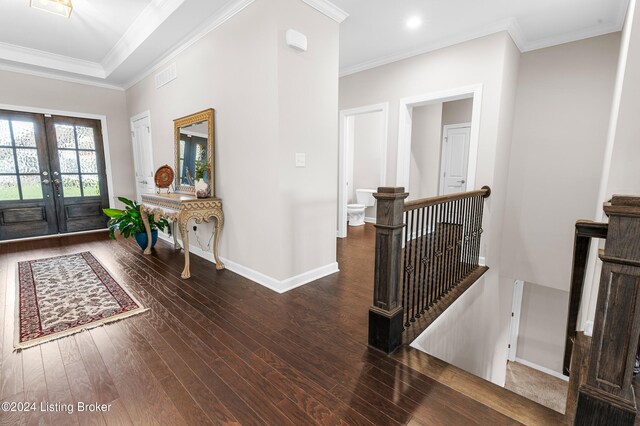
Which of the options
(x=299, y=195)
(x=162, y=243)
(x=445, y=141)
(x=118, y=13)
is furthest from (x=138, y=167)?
(x=445, y=141)

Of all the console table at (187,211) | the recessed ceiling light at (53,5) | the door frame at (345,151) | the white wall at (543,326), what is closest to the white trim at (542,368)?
the white wall at (543,326)

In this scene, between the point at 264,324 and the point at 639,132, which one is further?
the point at 264,324

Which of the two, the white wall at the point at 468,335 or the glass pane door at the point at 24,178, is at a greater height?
the glass pane door at the point at 24,178

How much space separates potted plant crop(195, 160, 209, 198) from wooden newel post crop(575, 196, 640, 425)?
10.9ft

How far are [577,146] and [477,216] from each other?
159 cm

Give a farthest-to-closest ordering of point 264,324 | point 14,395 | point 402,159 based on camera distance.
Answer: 1. point 402,159
2. point 264,324
3. point 14,395

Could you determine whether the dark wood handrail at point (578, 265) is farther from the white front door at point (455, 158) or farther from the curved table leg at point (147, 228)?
the curved table leg at point (147, 228)

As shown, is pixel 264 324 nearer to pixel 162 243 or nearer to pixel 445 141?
pixel 162 243

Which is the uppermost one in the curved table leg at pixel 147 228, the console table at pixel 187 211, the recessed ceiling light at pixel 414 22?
the recessed ceiling light at pixel 414 22

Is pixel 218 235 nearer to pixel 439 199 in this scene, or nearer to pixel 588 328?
pixel 439 199

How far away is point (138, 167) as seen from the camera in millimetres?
5590

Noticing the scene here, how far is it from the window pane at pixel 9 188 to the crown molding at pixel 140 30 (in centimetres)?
234

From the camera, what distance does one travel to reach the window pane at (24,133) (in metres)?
4.62

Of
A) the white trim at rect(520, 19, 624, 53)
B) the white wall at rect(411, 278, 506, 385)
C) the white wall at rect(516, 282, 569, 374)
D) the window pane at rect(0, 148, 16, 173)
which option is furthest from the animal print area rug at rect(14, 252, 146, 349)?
the white wall at rect(516, 282, 569, 374)
